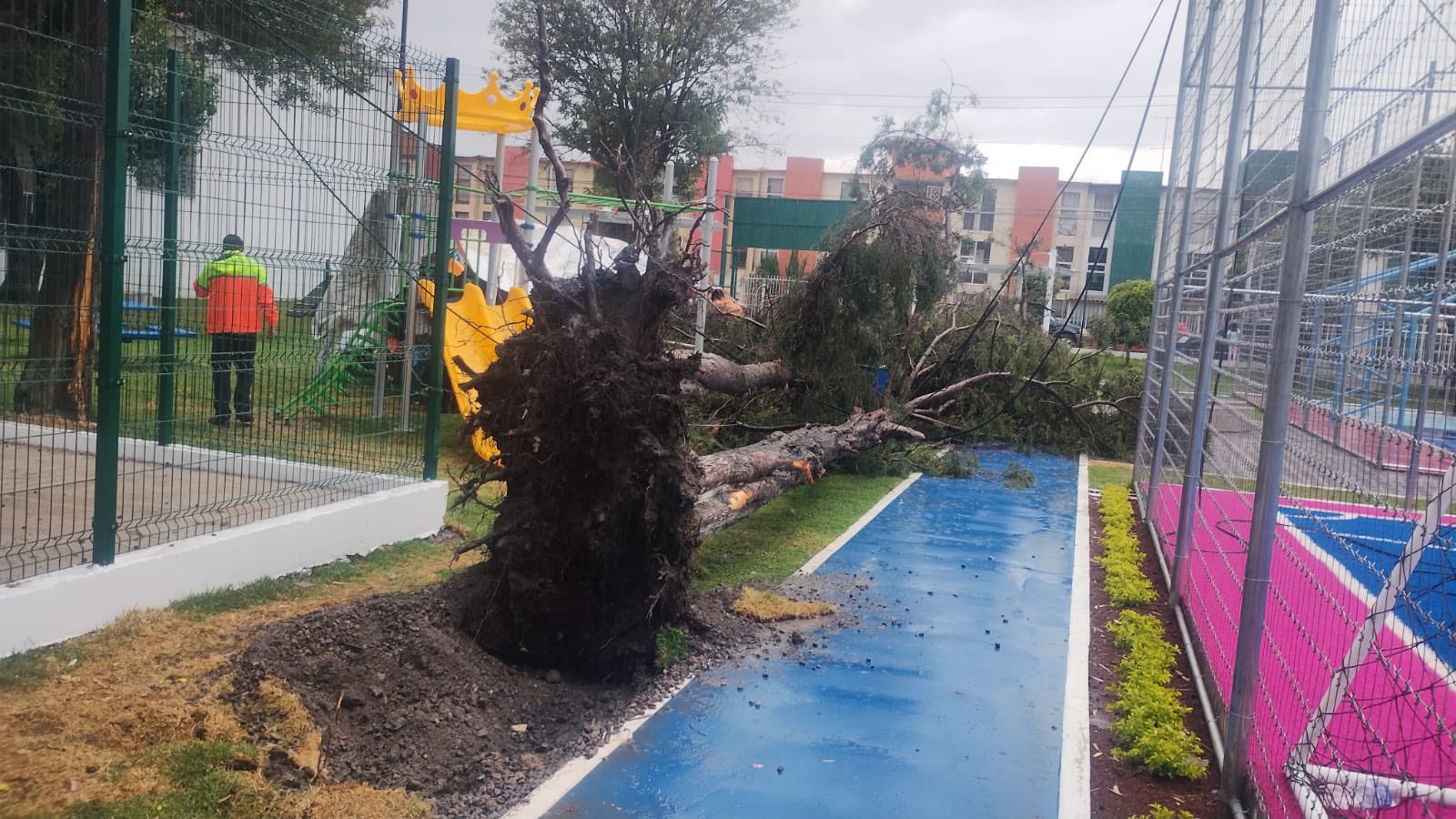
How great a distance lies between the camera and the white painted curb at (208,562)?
473cm

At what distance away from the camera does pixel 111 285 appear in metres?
5.14

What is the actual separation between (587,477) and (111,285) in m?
2.52

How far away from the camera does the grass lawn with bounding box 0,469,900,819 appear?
11.6ft

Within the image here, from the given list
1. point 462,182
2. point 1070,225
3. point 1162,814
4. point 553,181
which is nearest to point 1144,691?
point 1162,814

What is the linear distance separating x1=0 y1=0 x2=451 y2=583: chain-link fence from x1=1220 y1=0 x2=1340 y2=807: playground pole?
499 centimetres

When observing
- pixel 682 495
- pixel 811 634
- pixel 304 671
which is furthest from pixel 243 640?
pixel 811 634

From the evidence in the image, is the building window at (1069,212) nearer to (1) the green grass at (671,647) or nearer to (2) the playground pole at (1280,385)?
(1) the green grass at (671,647)

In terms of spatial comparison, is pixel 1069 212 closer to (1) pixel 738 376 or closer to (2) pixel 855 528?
(1) pixel 738 376

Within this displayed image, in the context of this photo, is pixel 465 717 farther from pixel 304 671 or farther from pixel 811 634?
pixel 811 634

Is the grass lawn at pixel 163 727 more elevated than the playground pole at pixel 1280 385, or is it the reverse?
the playground pole at pixel 1280 385

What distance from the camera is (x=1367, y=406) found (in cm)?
425

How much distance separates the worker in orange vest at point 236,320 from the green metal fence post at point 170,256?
196 mm

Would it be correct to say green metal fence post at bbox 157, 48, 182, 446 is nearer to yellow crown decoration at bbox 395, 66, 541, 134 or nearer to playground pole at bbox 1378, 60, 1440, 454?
playground pole at bbox 1378, 60, 1440, 454

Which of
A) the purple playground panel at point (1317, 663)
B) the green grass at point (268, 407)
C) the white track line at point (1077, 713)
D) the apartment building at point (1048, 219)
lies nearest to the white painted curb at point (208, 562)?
the green grass at point (268, 407)
